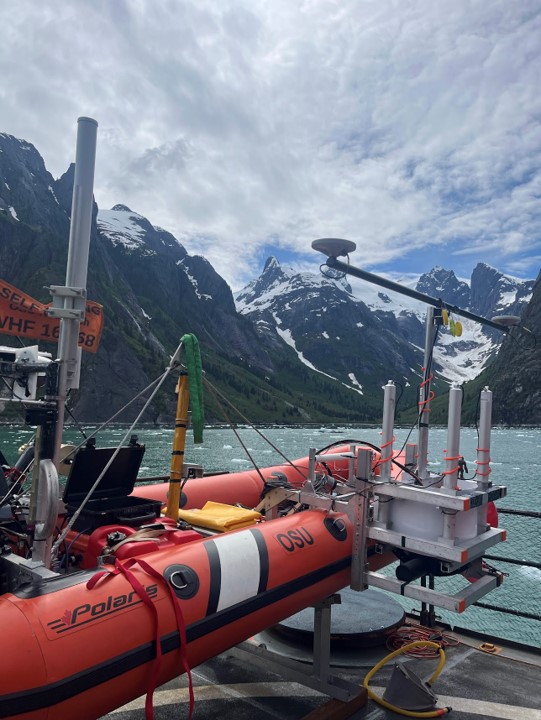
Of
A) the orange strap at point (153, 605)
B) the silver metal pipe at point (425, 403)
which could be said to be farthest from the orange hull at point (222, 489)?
the orange strap at point (153, 605)

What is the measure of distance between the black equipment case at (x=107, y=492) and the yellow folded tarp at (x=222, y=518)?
51cm

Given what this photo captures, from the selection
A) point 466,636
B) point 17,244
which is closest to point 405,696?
point 466,636

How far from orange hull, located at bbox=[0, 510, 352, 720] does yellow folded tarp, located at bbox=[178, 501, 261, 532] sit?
670 mm

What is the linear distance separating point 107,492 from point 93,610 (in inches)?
81.6

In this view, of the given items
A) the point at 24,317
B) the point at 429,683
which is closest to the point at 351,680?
the point at 429,683

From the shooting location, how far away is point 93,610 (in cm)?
361

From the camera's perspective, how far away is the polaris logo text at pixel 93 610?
345 cm

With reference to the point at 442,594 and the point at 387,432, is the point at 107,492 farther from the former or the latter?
the point at 442,594

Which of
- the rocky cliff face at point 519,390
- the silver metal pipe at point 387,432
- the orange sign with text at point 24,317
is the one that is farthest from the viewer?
the rocky cliff face at point 519,390

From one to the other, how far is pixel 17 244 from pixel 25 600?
182m

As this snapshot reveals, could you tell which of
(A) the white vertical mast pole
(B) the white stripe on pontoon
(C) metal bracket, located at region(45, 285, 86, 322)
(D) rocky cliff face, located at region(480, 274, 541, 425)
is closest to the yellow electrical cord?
(B) the white stripe on pontoon

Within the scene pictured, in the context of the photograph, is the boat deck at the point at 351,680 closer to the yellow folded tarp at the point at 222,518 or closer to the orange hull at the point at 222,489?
the yellow folded tarp at the point at 222,518

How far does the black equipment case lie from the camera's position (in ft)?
17.2

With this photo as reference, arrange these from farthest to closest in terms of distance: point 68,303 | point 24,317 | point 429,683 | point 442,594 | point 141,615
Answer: point 429,683 → point 442,594 → point 24,317 → point 68,303 → point 141,615
